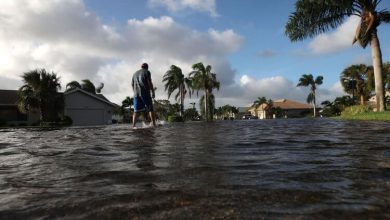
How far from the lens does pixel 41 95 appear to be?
36594mm

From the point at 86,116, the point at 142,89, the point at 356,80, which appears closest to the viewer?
the point at 142,89

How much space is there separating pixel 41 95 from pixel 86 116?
23.4 ft

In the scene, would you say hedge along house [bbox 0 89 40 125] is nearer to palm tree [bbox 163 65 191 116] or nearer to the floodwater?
palm tree [bbox 163 65 191 116]

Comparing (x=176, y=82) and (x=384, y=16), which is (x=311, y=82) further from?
(x=384, y=16)

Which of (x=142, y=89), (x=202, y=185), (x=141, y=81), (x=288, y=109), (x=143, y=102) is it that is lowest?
(x=202, y=185)

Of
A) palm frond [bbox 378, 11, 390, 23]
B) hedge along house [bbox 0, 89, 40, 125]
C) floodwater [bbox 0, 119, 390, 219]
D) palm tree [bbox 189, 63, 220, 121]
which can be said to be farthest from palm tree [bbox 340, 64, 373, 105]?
floodwater [bbox 0, 119, 390, 219]

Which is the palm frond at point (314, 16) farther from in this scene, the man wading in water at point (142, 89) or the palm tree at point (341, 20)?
the man wading in water at point (142, 89)

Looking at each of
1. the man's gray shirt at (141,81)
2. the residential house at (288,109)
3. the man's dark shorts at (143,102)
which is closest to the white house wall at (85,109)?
the man's dark shorts at (143,102)

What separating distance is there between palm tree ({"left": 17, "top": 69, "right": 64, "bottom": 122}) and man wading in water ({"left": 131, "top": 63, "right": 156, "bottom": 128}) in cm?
2739

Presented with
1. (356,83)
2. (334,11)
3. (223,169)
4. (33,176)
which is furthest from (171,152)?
(356,83)

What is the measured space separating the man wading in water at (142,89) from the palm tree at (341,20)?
42.4 feet

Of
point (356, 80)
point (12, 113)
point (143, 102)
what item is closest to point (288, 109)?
point (356, 80)

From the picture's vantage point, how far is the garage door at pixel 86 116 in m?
41.9

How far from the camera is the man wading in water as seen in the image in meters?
11.5
